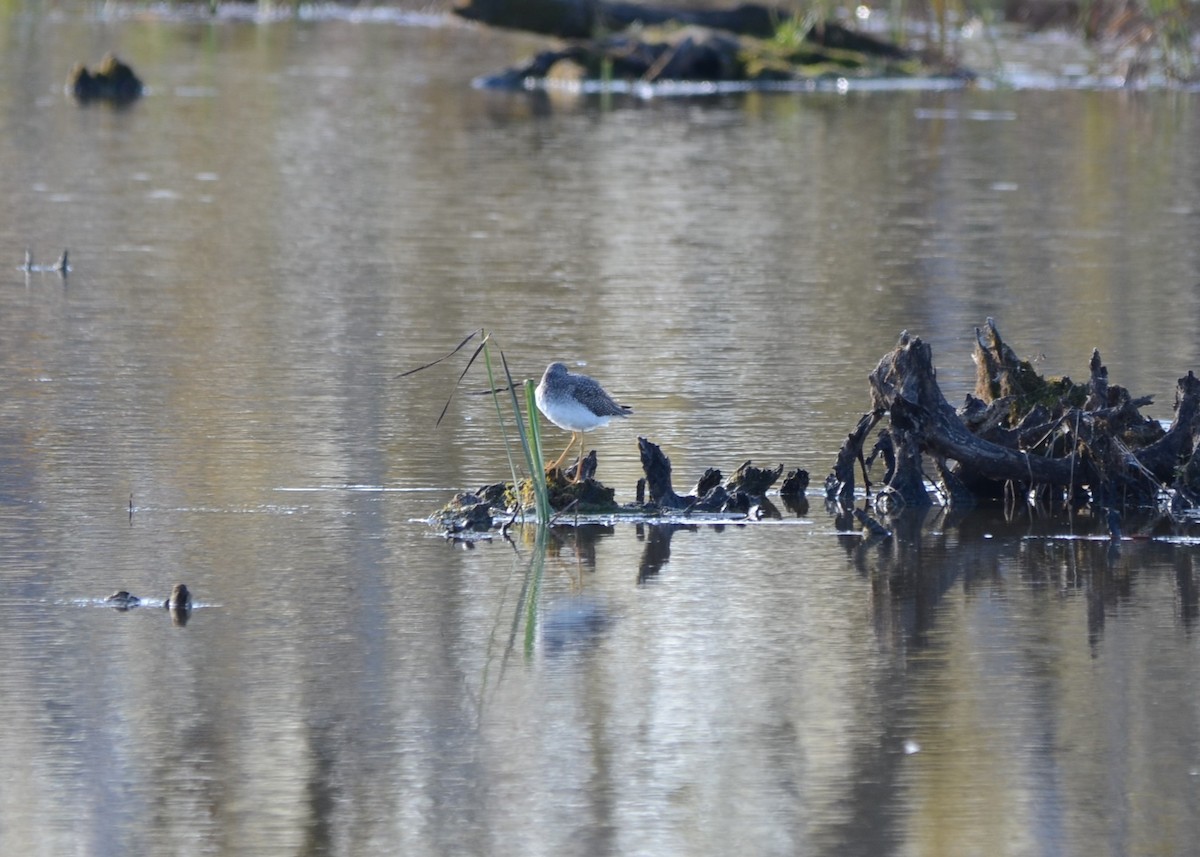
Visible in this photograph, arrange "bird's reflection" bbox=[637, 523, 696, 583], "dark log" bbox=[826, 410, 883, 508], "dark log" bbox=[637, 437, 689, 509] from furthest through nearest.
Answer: "dark log" bbox=[826, 410, 883, 508] < "dark log" bbox=[637, 437, 689, 509] < "bird's reflection" bbox=[637, 523, 696, 583]

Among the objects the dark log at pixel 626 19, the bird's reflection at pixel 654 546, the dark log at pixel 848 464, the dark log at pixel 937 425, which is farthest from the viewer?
the dark log at pixel 626 19

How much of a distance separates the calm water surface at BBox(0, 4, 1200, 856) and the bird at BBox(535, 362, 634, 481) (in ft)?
1.71

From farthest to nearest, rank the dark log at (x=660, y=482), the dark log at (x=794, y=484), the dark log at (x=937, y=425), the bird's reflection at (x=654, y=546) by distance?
the dark log at (x=794, y=484) → the dark log at (x=937, y=425) → the dark log at (x=660, y=482) → the bird's reflection at (x=654, y=546)

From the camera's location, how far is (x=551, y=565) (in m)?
8.58

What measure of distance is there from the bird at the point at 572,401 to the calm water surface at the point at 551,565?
1.71ft

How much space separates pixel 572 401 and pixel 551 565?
93 cm

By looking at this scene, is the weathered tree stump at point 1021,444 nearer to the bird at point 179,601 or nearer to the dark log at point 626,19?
the bird at point 179,601

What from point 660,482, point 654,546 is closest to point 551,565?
point 654,546

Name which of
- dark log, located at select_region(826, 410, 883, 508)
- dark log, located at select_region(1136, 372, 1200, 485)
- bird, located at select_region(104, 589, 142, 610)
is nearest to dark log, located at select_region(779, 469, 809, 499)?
dark log, located at select_region(826, 410, 883, 508)

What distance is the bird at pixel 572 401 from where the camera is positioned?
30.3 ft

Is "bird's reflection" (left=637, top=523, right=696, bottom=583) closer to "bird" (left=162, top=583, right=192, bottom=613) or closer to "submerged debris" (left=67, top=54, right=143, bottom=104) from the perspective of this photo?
"bird" (left=162, top=583, right=192, bottom=613)

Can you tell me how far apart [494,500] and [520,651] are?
180 cm

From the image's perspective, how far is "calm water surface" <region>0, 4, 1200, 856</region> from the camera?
6.29 metres

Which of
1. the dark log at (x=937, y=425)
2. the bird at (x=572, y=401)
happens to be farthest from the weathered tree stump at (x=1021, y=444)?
the bird at (x=572, y=401)
